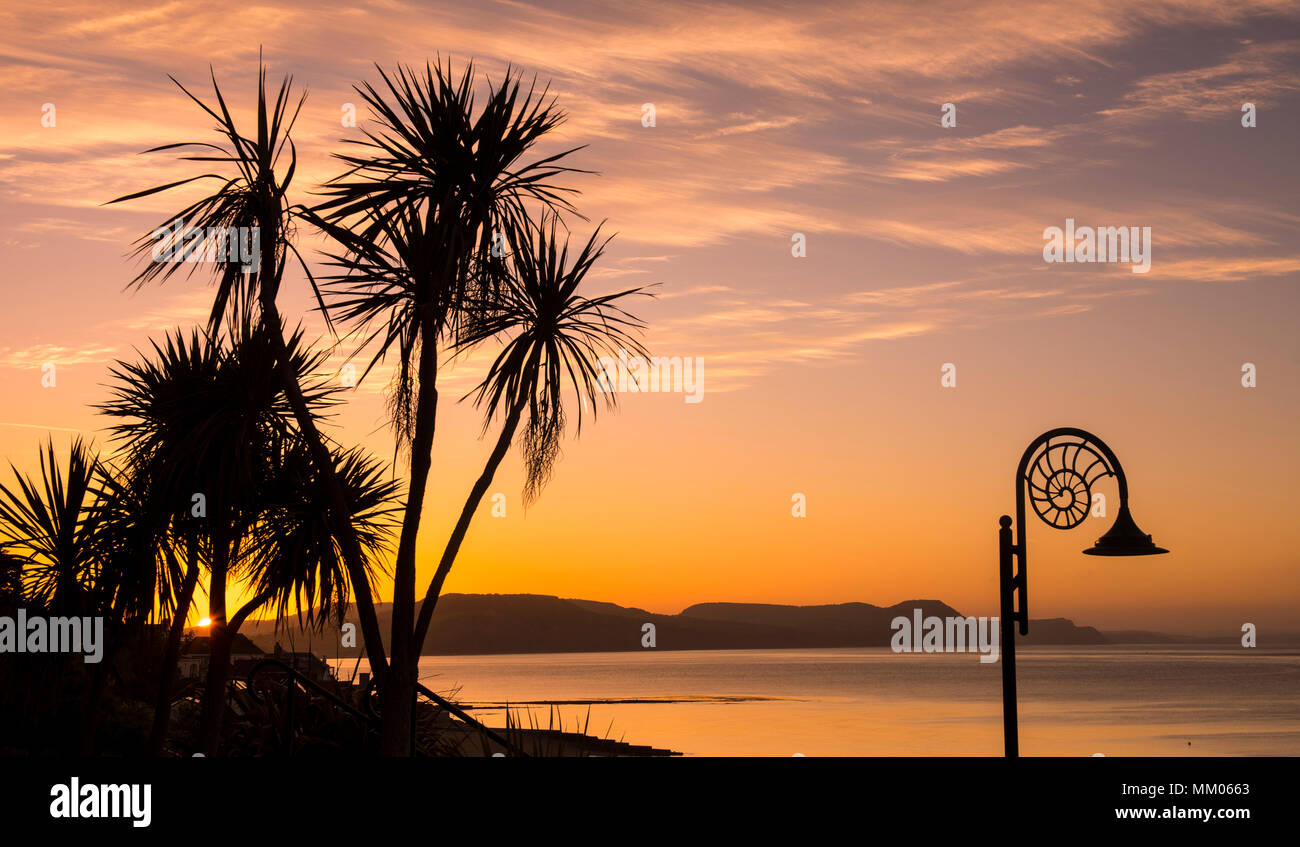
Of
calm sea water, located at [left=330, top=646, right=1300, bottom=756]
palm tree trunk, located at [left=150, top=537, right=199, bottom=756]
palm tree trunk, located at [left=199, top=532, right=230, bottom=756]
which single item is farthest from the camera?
calm sea water, located at [left=330, top=646, right=1300, bottom=756]

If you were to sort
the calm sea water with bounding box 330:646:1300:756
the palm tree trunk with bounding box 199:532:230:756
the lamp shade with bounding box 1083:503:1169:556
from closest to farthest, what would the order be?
the lamp shade with bounding box 1083:503:1169:556
the palm tree trunk with bounding box 199:532:230:756
the calm sea water with bounding box 330:646:1300:756

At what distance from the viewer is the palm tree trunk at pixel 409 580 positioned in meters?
8.77

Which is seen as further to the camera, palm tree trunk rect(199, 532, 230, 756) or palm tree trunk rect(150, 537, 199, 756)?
palm tree trunk rect(150, 537, 199, 756)

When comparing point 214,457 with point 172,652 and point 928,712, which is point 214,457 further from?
point 928,712

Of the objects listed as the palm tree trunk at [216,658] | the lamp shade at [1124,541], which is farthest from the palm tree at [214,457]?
the lamp shade at [1124,541]

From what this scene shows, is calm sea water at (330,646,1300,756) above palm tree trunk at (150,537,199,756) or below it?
below

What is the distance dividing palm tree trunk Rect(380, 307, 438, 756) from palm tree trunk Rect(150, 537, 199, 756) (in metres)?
3.71

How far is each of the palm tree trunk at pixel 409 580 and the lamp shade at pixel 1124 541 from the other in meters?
4.97

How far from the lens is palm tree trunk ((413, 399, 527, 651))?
9.27m

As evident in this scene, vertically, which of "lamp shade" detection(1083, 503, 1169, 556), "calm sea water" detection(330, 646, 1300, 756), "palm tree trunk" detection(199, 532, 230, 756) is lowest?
"calm sea water" detection(330, 646, 1300, 756)

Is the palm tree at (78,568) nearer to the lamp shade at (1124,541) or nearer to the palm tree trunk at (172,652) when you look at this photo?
the palm tree trunk at (172,652)

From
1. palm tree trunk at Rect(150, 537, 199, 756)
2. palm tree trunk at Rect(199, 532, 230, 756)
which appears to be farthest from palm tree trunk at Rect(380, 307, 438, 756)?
palm tree trunk at Rect(150, 537, 199, 756)

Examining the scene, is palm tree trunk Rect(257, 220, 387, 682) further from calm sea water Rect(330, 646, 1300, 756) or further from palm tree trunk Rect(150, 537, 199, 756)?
calm sea water Rect(330, 646, 1300, 756)

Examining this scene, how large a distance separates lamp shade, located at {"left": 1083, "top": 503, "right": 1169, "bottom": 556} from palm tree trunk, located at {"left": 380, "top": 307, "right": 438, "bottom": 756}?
4.97 metres
